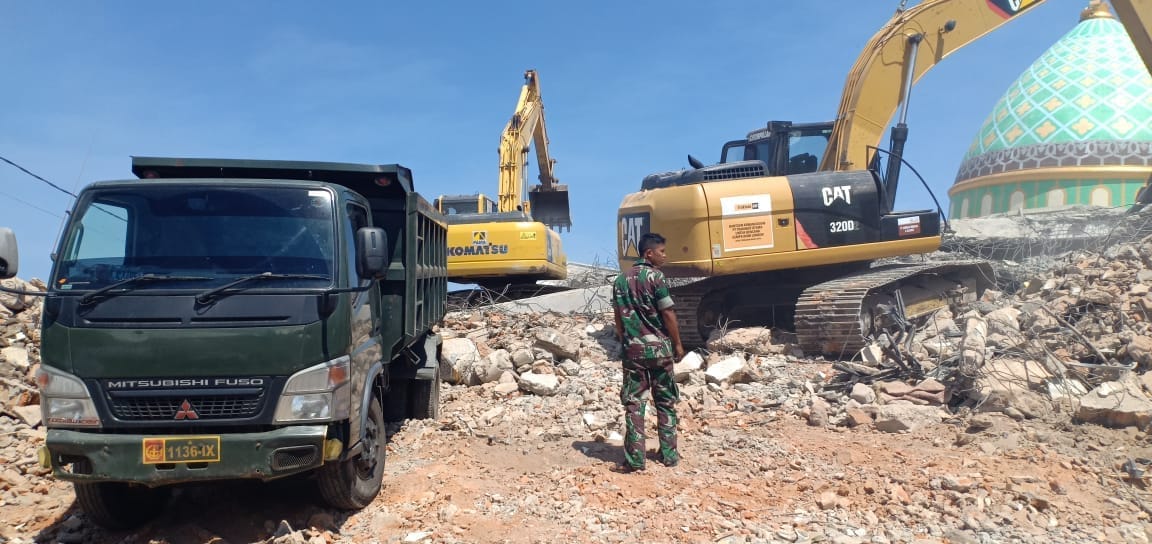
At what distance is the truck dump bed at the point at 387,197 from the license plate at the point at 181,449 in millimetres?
1525

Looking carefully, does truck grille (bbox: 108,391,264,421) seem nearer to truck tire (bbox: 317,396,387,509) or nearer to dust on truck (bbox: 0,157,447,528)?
dust on truck (bbox: 0,157,447,528)

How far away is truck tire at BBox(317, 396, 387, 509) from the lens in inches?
180

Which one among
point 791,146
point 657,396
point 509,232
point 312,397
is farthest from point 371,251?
point 509,232

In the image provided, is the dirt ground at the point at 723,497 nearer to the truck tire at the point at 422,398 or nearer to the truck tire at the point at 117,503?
the truck tire at the point at 117,503

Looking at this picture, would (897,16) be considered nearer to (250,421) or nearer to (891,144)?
(891,144)

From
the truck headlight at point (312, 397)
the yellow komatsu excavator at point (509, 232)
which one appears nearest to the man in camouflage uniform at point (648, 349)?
the truck headlight at point (312, 397)

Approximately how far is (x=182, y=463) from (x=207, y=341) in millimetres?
610

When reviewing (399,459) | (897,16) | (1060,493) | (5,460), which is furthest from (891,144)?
(5,460)

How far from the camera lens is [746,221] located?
9148 millimetres

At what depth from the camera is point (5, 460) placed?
5758 mm

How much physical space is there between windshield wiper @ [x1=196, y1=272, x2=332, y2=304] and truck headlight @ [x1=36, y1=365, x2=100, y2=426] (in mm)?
717

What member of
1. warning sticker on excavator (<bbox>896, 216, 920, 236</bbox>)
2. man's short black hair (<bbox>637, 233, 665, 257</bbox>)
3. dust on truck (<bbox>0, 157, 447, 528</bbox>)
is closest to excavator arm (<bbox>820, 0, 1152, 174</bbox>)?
warning sticker on excavator (<bbox>896, 216, 920, 236</bbox>)

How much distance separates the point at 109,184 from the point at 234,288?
3.70ft

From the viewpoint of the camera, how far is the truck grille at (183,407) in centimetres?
416
